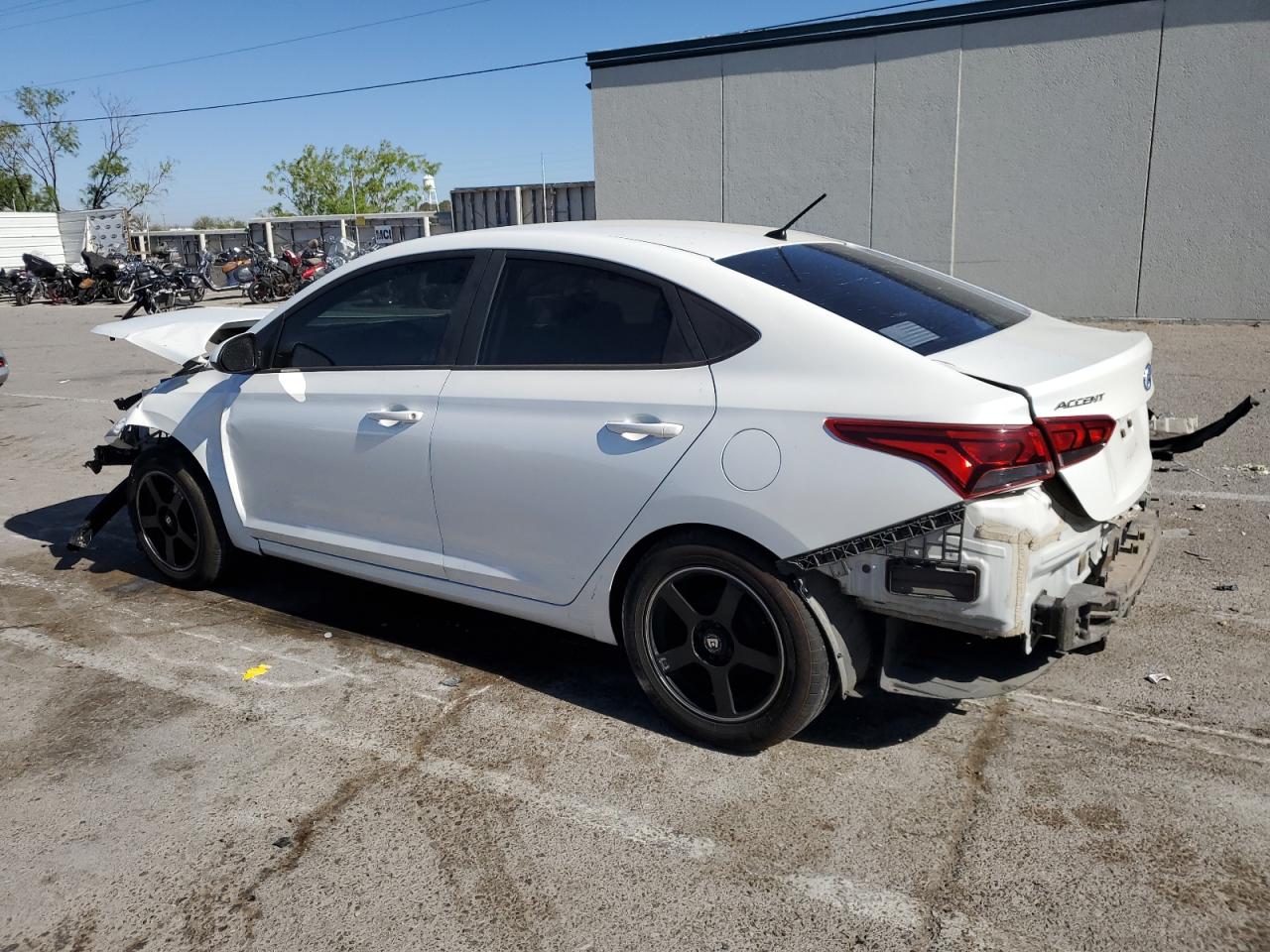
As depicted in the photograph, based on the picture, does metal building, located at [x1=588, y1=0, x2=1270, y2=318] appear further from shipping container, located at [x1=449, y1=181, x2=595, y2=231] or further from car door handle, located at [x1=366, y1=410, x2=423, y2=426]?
car door handle, located at [x1=366, y1=410, x2=423, y2=426]

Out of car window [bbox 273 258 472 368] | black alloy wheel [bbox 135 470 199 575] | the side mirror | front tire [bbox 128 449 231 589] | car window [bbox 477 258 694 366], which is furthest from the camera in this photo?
black alloy wheel [bbox 135 470 199 575]

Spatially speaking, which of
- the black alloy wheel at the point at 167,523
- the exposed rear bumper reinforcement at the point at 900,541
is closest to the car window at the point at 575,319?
the exposed rear bumper reinforcement at the point at 900,541

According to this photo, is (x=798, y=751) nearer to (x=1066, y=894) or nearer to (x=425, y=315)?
(x=1066, y=894)

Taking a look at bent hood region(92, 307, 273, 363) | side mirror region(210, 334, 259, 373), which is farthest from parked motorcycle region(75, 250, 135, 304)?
side mirror region(210, 334, 259, 373)

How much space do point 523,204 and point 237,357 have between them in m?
21.7

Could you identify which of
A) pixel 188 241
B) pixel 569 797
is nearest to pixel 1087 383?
pixel 569 797

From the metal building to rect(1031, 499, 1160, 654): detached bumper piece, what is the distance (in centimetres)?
1230

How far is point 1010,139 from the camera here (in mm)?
15031

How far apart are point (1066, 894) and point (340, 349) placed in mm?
3394

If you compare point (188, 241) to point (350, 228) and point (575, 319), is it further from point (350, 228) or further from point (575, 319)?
point (575, 319)

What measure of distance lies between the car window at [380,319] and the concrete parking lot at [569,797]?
49.5 inches

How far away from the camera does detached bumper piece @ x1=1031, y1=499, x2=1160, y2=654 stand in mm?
3111

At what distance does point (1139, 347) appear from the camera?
143 inches

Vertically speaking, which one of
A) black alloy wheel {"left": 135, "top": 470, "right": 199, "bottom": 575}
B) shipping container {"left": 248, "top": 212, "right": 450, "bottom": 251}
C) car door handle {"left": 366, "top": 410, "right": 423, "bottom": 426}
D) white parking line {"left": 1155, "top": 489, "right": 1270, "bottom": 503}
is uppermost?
shipping container {"left": 248, "top": 212, "right": 450, "bottom": 251}
